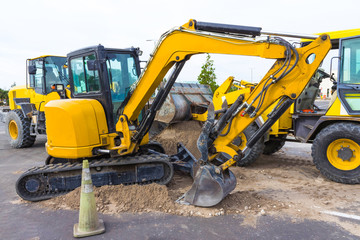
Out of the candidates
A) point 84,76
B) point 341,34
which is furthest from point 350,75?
point 84,76

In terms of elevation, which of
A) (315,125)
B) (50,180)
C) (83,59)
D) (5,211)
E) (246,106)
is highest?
(83,59)

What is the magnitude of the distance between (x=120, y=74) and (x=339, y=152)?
13.8 ft

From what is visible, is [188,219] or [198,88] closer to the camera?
[188,219]

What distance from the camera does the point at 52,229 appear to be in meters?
3.61

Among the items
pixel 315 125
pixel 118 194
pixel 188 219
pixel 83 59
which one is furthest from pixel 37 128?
pixel 315 125

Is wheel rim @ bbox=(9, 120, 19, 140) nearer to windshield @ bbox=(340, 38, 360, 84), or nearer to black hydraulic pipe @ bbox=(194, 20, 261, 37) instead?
black hydraulic pipe @ bbox=(194, 20, 261, 37)

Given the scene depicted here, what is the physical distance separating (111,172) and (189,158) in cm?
152

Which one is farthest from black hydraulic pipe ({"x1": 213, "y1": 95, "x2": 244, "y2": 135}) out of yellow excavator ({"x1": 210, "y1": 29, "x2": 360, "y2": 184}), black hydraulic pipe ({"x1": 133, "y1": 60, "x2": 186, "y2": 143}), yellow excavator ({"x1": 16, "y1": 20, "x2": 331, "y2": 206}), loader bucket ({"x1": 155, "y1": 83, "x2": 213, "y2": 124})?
loader bucket ({"x1": 155, "y1": 83, "x2": 213, "y2": 124})

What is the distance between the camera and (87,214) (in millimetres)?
3506

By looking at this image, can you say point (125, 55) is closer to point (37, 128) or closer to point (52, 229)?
point (52, 229)

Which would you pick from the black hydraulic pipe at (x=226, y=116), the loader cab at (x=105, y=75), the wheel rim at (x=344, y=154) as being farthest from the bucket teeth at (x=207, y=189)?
the wheel rim at (x=344, y=154)

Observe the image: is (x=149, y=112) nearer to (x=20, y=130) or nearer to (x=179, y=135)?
(x=179, y=135)

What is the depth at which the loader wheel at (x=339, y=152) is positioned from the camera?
16.1 ft

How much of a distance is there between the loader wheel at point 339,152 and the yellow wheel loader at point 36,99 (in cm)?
757
